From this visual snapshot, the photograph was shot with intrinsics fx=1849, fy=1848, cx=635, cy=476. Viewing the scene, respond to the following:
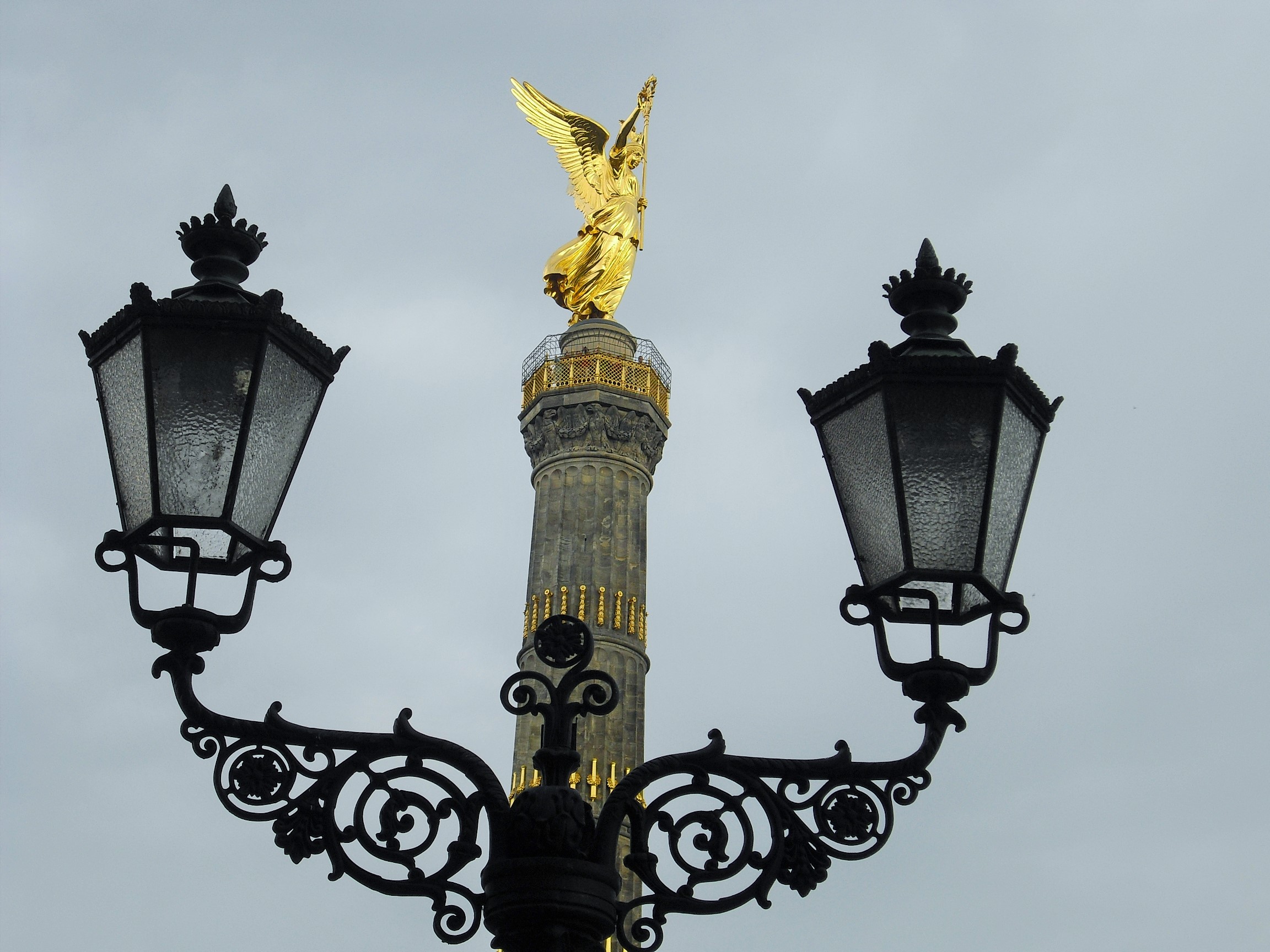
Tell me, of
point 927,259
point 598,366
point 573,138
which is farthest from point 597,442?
point 927,259

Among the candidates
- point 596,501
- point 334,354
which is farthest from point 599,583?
point 334,354

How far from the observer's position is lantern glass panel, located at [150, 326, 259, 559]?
374 centimetres

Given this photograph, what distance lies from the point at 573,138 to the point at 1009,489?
29514 mm

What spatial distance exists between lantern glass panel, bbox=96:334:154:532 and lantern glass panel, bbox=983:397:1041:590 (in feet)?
5.68

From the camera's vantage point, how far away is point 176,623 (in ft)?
12.3

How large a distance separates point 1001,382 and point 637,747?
955 inches

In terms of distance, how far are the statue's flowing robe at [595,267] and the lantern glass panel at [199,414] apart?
91.4 ft

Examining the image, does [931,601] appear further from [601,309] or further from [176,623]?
[601,309]

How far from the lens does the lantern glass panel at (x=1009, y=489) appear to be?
3.87m

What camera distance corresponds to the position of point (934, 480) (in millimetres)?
3852

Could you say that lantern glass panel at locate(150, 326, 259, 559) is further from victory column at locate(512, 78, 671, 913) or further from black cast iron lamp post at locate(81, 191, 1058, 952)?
victory column at locate(512, 78, 671, 913)

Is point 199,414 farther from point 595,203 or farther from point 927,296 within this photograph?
Answer: point 595,203

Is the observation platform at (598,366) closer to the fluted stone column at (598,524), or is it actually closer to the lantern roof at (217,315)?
the fluted stone column at (598,524)

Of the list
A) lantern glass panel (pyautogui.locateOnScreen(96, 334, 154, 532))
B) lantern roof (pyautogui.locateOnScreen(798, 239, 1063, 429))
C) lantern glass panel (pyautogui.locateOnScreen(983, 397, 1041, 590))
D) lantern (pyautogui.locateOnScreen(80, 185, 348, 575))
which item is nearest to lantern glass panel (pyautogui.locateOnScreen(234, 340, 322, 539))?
lantern (pyautogui.locateOnScreen(80, 185, 348, 575))
